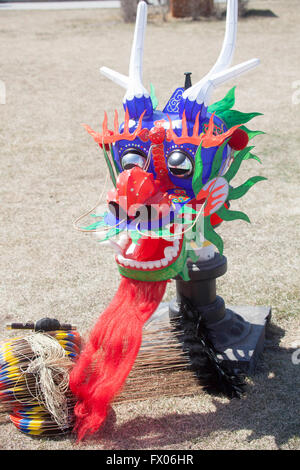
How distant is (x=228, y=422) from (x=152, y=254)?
2.93 feet

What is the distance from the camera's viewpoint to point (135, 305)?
2982mm

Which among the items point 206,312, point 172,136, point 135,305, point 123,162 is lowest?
Result: point 206,312

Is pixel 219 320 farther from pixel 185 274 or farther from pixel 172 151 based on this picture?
pixel 172 151

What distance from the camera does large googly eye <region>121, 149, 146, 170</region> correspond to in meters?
2.99

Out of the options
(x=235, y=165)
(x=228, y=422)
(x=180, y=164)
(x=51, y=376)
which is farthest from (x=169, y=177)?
(x=228, y=422)

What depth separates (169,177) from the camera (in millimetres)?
2982

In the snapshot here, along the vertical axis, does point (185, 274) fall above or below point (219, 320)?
above

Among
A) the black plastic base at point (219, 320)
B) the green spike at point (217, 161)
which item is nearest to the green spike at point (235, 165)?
the green spike at point (217, 161)

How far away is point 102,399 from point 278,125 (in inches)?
222

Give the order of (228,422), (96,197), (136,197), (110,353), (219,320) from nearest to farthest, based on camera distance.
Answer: (136,197), (110,353), (228,422), (219,320), (96,197)

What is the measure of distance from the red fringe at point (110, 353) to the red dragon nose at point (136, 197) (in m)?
0.36

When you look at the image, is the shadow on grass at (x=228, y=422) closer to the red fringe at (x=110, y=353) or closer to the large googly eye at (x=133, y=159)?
the red fringe at (x=110, y=353)
